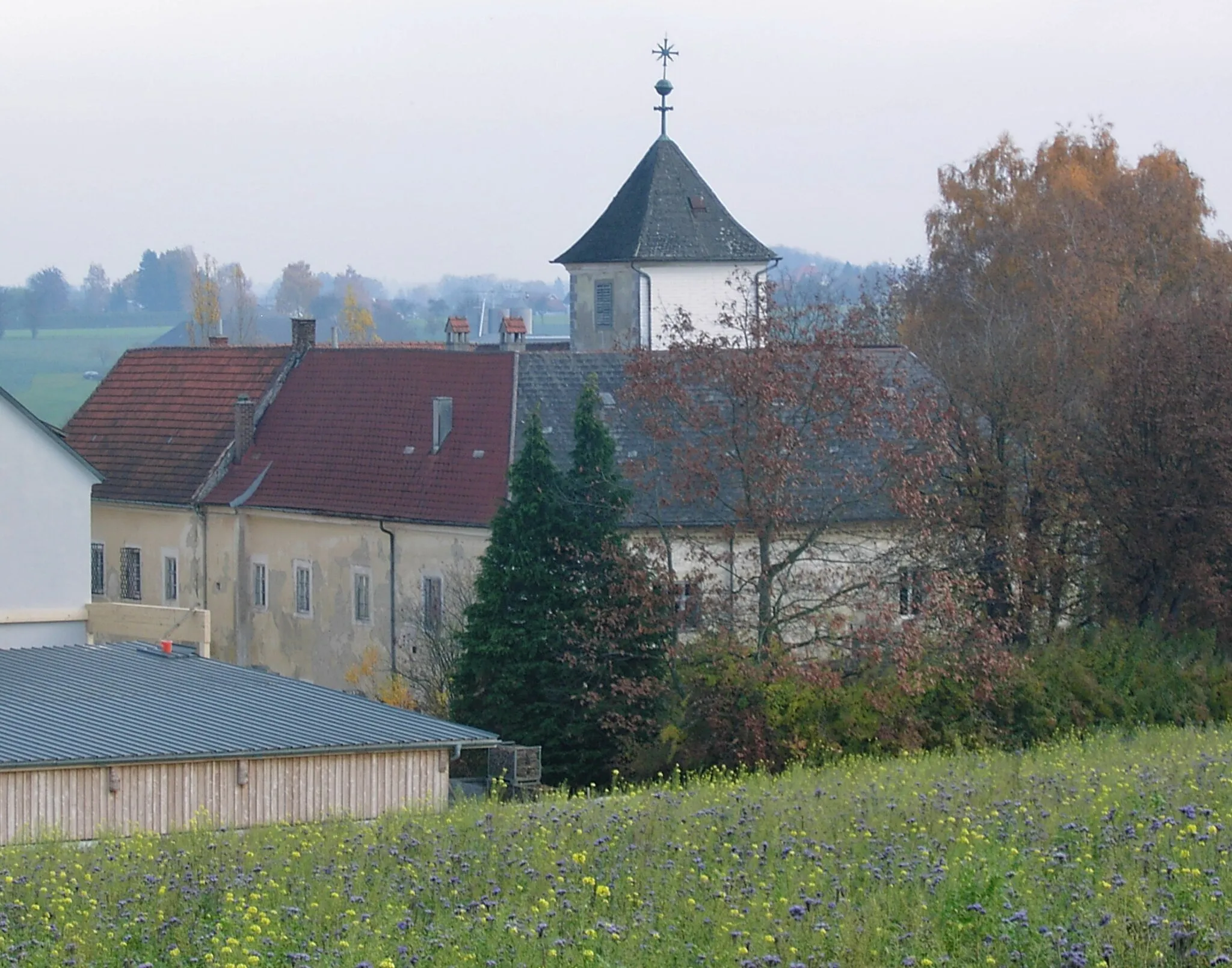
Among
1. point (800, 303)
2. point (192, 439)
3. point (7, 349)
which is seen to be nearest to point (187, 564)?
point (192, 439)

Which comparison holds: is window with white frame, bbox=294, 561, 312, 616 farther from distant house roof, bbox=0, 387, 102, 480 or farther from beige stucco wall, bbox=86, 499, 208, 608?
distant house roof, bbox=0, 387, 102, 480

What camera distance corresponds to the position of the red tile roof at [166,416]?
44.2 meters

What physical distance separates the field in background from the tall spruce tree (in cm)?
6281

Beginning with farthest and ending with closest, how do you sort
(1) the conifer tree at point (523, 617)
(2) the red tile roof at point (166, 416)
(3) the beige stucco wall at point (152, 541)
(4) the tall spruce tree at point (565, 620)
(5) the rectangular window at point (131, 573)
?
(5) the rectangular window at point (131, 573), (2) the red tile roof at point (166, 416), (3) the beige stucco wall at point (152, 541), (1) the conifer tree at point (523, 617), (4) the tall spruce tree at point (565, 620)

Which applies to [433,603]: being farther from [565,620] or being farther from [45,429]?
[45,429]

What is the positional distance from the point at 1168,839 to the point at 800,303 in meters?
20.8

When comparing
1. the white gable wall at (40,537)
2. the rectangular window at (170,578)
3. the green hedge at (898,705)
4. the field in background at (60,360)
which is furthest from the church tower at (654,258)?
the field in background at (60,360)

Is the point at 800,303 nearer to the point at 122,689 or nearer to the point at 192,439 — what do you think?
the point at 122,689

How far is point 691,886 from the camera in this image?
410 inches

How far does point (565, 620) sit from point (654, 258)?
83.3 ft

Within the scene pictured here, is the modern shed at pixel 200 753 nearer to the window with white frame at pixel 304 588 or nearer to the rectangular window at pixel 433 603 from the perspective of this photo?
the rectangular window at pixel 433 603

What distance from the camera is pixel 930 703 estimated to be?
24781 mm

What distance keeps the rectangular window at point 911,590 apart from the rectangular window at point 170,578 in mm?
21715

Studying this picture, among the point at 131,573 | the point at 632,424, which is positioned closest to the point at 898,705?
the point at 632,424
